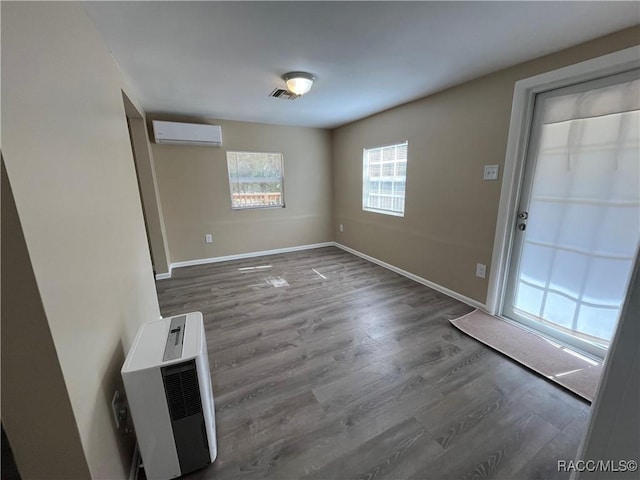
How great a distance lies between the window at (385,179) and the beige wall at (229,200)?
99cm

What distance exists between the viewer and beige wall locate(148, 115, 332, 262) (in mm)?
3734

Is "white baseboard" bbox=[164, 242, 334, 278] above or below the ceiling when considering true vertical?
below

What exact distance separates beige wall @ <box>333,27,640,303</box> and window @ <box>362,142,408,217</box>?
0.13 metres

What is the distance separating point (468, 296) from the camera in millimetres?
2664

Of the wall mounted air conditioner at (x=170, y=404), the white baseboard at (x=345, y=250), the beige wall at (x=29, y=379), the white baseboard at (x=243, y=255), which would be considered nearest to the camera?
the beige wall at (x=29, y=379)

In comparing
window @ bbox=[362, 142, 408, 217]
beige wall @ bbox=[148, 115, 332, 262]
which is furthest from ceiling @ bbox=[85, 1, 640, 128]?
beige wall @ bbox=[148, 115, 332, 262]

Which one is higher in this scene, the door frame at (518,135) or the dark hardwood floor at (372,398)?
the door frame at (518,135)

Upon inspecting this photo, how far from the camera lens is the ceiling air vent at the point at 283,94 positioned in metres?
2.57

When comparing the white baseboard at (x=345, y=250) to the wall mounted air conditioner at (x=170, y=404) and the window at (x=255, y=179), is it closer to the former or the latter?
the window at (x=255, y=179)

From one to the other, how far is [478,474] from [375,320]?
1.30 metres

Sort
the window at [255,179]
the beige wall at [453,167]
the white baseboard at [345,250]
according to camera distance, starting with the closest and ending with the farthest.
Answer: the beige wall at [453,167] < the white baseboard at [345,250] < the window at [255,179]

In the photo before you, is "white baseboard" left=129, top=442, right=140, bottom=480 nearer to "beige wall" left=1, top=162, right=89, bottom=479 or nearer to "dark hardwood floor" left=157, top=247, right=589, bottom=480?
"dark hardwood floor" left=157, top=247, right=589, bottom=480

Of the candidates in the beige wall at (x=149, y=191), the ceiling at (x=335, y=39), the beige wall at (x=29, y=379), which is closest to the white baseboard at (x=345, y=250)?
the beige wall at (x=149, y=191)

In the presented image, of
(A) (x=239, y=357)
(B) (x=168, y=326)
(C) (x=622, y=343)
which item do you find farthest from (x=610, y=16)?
(A) (x=239, y=357)
